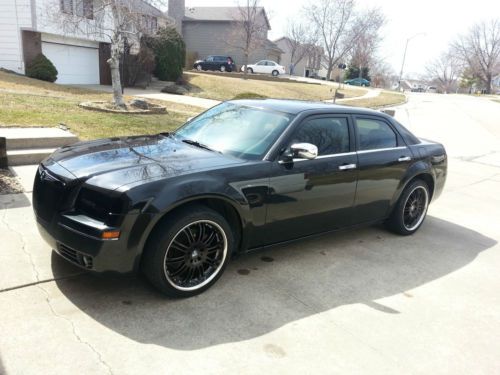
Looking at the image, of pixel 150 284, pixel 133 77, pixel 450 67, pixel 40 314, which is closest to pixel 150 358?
pixel 150 284

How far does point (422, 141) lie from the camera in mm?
5707

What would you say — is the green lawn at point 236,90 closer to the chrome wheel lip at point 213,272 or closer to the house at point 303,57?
the chrome wheel lip at point 213,272

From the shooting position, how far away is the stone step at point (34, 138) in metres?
6.87

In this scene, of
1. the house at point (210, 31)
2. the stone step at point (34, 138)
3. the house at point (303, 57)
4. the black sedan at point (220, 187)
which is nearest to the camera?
the black sedan at point (220, 187)

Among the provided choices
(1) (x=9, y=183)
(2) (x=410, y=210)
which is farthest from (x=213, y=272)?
(1) (x=9, y=183)

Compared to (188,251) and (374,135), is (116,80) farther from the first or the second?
(188,251)

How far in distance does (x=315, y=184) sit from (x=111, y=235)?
1.98 metres

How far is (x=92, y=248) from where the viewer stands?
118 inches

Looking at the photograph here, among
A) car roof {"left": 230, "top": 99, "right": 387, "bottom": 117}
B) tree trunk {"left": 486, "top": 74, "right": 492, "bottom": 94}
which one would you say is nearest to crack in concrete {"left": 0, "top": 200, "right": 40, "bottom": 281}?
car roof {"left": 230, "top": 99, "right": 387, "bottom": 117}

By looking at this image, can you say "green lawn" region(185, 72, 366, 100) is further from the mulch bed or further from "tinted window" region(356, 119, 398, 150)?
"tinted window" region(356, 119, 398, 150)

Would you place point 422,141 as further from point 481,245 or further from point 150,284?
point 150,284

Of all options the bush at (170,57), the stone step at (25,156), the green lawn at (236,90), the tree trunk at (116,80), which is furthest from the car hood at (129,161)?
the bush at (170,57)

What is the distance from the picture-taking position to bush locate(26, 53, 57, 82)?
1950 cm

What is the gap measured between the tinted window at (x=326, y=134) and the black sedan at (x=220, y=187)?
0.04ft
